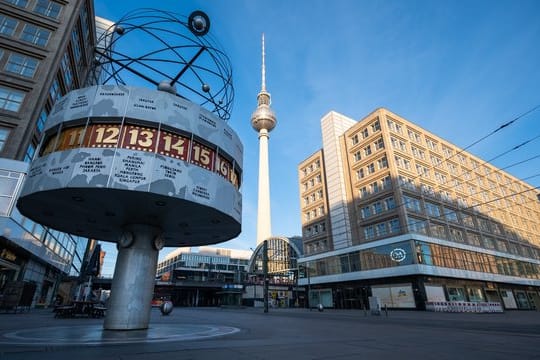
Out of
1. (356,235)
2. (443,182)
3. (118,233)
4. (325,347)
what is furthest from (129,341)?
(443,182)

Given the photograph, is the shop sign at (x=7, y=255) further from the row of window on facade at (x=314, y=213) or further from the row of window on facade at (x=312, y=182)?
the row of window on facade at (x=312, y=182)

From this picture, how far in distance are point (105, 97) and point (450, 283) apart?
47685 mm

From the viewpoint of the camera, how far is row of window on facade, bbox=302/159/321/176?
201ft

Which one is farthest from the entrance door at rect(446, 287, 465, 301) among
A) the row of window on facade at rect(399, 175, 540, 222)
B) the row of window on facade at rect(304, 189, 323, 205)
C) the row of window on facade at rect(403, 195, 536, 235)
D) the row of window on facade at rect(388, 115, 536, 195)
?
the row of window on facade at rect(304, 189, 323, 205)

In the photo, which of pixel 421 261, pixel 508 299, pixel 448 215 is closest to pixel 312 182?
pixel 448 215

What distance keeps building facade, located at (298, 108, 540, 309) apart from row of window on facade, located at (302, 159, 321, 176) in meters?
0.24

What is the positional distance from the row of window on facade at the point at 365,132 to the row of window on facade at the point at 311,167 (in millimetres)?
9600

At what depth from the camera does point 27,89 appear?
26.1 meters

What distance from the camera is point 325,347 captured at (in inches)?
310

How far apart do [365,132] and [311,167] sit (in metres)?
15.4

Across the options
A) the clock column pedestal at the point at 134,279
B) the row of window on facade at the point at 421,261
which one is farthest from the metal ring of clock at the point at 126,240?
the row of window on facade at the point at 421,261

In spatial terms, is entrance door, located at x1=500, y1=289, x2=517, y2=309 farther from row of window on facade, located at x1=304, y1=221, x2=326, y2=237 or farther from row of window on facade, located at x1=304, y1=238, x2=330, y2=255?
row of window on facade, located at x1=304, y1=221, x2=326, y2=237

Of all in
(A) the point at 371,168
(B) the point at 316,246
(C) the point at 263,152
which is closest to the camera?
(A) the point at 371,168

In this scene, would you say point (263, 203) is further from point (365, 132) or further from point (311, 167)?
point (365, 132)
